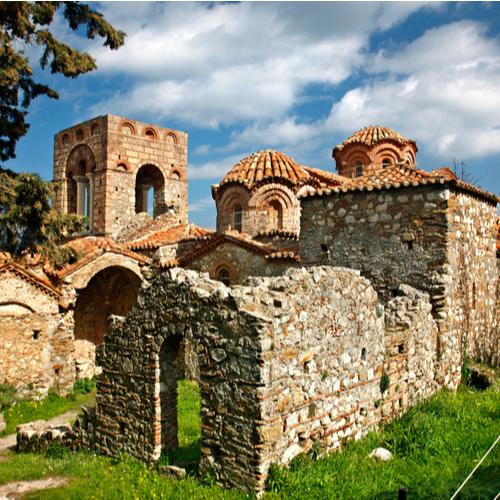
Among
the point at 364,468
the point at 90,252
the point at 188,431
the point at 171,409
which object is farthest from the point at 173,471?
the point at 90,252

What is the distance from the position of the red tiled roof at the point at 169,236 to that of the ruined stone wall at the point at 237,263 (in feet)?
5.43

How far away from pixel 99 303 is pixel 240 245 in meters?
5.94

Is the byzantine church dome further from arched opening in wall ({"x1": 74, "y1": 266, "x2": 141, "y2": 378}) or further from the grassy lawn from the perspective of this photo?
the grassy lawn

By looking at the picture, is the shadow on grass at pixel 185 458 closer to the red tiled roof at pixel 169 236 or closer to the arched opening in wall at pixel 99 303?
the arched opening in wall at pixel 99 303

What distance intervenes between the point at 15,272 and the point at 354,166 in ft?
54.1

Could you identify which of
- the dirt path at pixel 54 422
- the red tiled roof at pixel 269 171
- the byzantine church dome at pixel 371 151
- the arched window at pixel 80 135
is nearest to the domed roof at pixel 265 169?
the red tiled roof at pixel 269 171

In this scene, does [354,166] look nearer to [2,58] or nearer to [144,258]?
[144,258]

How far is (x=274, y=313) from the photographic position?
6105 mm

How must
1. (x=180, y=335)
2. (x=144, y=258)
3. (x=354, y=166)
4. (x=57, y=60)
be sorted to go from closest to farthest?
(x=180, y=335), (x=57, y=60), (x=144, y=258), (x=354, y=166)

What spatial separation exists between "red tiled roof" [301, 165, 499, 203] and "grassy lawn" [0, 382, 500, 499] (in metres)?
3.85

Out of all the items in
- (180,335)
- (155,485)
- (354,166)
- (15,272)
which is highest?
(354,166)

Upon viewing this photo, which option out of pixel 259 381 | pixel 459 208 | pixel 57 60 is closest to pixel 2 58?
pixel 57 60

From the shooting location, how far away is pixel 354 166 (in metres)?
25.2

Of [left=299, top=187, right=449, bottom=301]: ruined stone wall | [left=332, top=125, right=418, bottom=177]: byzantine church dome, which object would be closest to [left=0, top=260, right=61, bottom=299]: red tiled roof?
[left=299, top=187, right=449, bottom=301]: ruined stone wall
